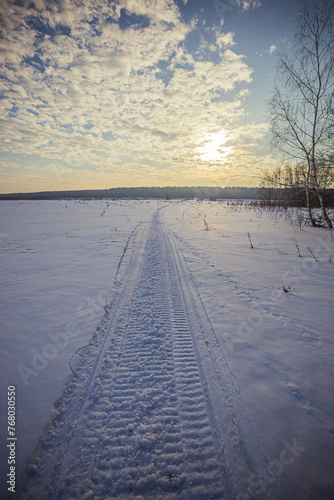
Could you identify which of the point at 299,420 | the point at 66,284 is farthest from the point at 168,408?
the point at 66,284

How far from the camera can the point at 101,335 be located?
2.91 m

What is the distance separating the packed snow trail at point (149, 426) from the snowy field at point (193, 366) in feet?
0.04

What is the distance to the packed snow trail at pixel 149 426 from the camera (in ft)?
4.66

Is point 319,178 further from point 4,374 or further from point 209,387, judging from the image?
point 4,374

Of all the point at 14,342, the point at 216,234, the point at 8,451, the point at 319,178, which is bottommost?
the point at 8,451

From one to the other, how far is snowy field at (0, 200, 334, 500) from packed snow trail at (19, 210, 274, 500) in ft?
0.04

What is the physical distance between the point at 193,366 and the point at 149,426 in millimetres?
806

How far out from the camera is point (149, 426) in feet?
5.77

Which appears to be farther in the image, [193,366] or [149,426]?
[193,366]

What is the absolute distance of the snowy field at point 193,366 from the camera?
1493mm

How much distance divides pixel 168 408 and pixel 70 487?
2.94 feet

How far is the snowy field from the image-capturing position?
149cm

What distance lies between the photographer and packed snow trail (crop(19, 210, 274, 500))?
1420mm

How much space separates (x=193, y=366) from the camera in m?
2.37
